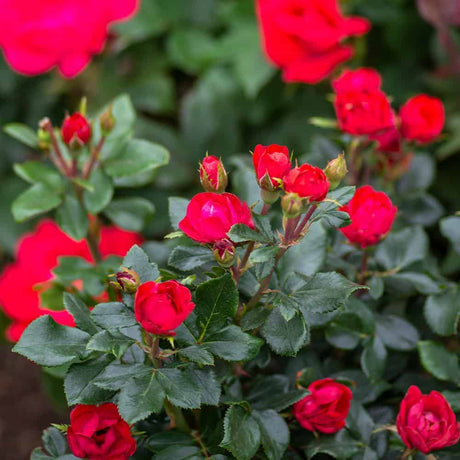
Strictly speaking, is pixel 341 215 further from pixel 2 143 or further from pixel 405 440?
pixel 2 143

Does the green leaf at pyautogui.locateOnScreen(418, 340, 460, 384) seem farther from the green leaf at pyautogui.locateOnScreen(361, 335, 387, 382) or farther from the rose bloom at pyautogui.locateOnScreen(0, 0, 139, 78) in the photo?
the rose bloom at pyautogui.locateOnScreen(0, 0, 139, 78)

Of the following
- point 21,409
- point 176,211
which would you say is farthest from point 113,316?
point 21,409

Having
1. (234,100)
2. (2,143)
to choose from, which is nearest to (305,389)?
(234,100)

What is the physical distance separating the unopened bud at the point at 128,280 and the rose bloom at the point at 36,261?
0.53 metres

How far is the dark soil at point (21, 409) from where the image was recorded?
51.9 inches

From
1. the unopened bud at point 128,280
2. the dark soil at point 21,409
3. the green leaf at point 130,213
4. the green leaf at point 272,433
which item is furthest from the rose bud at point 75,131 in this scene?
the dark soil at point 21,409

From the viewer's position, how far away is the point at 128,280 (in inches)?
19.2

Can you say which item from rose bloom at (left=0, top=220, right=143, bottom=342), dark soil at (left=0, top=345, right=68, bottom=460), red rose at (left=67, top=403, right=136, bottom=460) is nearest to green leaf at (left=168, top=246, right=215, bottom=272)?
red rose at (left=67, top=403, right=136, bottom=460)

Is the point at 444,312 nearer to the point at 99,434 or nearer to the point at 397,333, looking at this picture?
the point at 397,333

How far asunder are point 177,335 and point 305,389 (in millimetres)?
139

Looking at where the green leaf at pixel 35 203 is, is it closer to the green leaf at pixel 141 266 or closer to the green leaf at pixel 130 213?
the green leaf at pixel 130 213

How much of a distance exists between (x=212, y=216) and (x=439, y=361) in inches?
12.2

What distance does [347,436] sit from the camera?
1.98 ft

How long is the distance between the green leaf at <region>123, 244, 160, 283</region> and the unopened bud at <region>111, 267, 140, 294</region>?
0.02 meters
